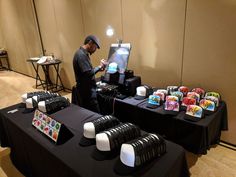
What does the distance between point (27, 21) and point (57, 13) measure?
66.0 inches

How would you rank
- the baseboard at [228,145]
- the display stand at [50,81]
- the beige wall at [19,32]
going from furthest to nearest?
the beige wall at [19,32], the display stand at [50,81], the baseboard at [228,145]

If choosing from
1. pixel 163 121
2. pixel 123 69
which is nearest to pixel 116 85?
pixel 123 69

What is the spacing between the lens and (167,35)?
259 cm

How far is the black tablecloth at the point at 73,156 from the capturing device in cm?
107

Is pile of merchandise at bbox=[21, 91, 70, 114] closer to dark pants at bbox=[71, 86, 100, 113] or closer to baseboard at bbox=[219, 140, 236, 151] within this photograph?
dark pants at bbox=[71, 86, 100, 113]

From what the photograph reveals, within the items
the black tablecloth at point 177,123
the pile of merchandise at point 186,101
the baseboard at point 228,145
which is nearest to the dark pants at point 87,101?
the black tablecloth at point 177,123

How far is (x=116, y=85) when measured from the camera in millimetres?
2566

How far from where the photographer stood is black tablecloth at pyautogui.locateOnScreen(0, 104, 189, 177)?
1066 mm

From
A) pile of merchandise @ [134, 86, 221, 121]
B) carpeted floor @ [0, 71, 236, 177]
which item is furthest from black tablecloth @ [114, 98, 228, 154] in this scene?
carpeted floor @ [0, 71, 236, 177]

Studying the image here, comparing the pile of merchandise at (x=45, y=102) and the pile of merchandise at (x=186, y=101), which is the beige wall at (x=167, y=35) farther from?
the pile of merchandise at (x=45, y=102)

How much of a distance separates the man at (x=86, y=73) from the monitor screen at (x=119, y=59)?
15 cm

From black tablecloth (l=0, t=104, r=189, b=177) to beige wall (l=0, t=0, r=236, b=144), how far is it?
4.76 ft

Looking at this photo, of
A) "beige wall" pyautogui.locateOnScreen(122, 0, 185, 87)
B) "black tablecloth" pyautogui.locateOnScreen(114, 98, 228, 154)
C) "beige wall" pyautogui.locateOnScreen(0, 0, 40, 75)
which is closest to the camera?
"black tablecloth" pyautogui.locateOnScreen(114, 98, 228, 154)

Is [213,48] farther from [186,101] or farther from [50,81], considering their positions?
[50,81]
